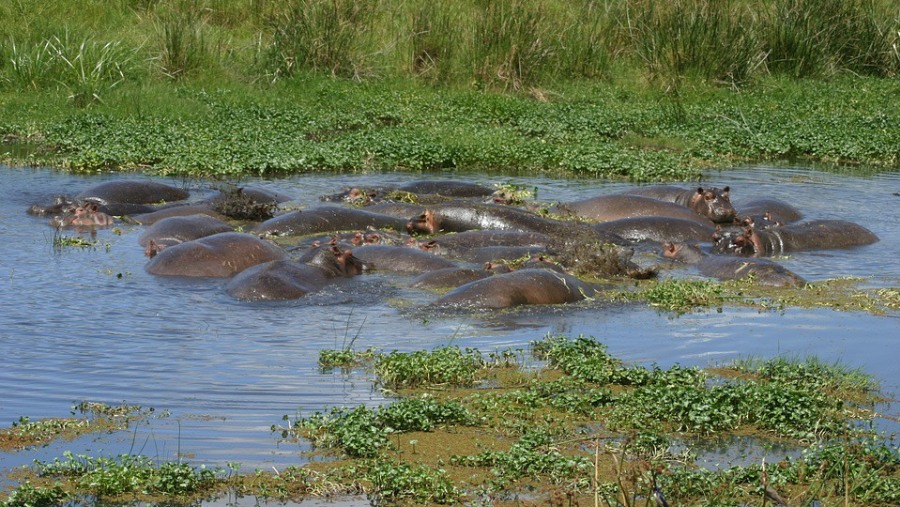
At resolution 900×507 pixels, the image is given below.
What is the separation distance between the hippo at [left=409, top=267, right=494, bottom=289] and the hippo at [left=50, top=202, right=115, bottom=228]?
11.7 ft

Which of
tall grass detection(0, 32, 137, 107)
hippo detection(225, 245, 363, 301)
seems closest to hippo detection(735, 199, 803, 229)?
hippo detection(225, 245, 363, 301)

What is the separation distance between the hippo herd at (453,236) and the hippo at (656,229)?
0.04 ft

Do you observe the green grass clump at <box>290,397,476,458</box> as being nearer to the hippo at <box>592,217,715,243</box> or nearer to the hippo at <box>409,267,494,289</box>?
the hippo at <box>409,267,494,289</box>

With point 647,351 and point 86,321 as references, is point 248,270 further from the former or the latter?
point 647,351

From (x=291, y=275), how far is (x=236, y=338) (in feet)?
4.63

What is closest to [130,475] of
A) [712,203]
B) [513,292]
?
[513,292]

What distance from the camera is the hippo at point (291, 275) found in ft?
28.3

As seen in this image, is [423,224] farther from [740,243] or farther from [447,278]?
[740,243]

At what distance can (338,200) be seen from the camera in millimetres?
12773

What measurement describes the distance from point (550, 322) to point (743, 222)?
12.9ft

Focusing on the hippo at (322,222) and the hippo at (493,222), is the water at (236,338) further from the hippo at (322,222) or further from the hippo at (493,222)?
the hippo at (493,222)

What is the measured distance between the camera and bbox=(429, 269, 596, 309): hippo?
27.8 ft

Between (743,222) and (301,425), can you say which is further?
(743,222)

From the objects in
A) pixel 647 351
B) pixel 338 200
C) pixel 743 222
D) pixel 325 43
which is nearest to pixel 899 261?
pixel 743 222
